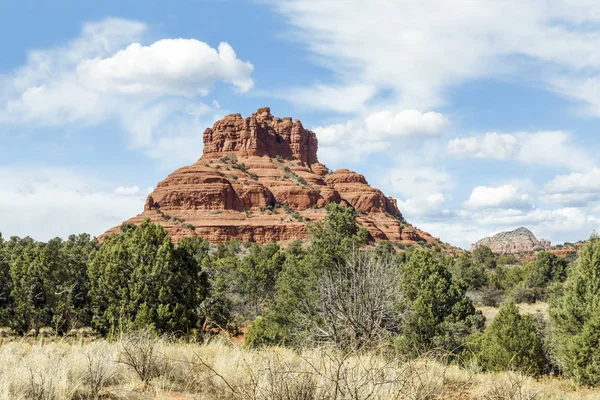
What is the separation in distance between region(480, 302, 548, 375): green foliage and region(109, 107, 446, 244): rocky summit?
8291 centimetres

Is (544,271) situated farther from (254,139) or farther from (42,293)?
(254,139)

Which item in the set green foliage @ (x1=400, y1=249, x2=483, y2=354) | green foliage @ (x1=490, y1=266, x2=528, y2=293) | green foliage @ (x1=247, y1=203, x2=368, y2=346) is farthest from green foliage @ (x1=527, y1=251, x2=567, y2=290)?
green foliage @ (x1=247, y1=203, x2=368, y2=346)

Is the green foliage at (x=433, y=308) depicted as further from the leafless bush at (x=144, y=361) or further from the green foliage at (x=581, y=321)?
the leafless bush at (x=144, y=361)

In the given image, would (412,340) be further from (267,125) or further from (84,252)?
(267,125)

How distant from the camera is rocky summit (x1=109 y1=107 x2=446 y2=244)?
379 feet

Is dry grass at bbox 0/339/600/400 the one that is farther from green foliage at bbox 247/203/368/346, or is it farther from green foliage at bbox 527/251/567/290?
green foliage at bbox 527/251/567/290

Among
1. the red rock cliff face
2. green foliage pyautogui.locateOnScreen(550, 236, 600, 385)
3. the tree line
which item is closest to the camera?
green foliage pyautogui.locateOnScreen(550, 236, 600, 385)

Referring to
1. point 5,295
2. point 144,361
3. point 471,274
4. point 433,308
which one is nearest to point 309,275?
point 433,308

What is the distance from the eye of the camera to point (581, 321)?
19.9 meters

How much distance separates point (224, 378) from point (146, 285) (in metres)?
18.8

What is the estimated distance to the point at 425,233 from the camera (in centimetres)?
14375

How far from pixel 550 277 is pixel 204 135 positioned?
414 ft

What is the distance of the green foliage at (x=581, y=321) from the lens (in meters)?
18.2

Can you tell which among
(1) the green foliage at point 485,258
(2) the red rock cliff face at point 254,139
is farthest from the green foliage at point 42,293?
(2) the red rock cliff face at point 254,139
